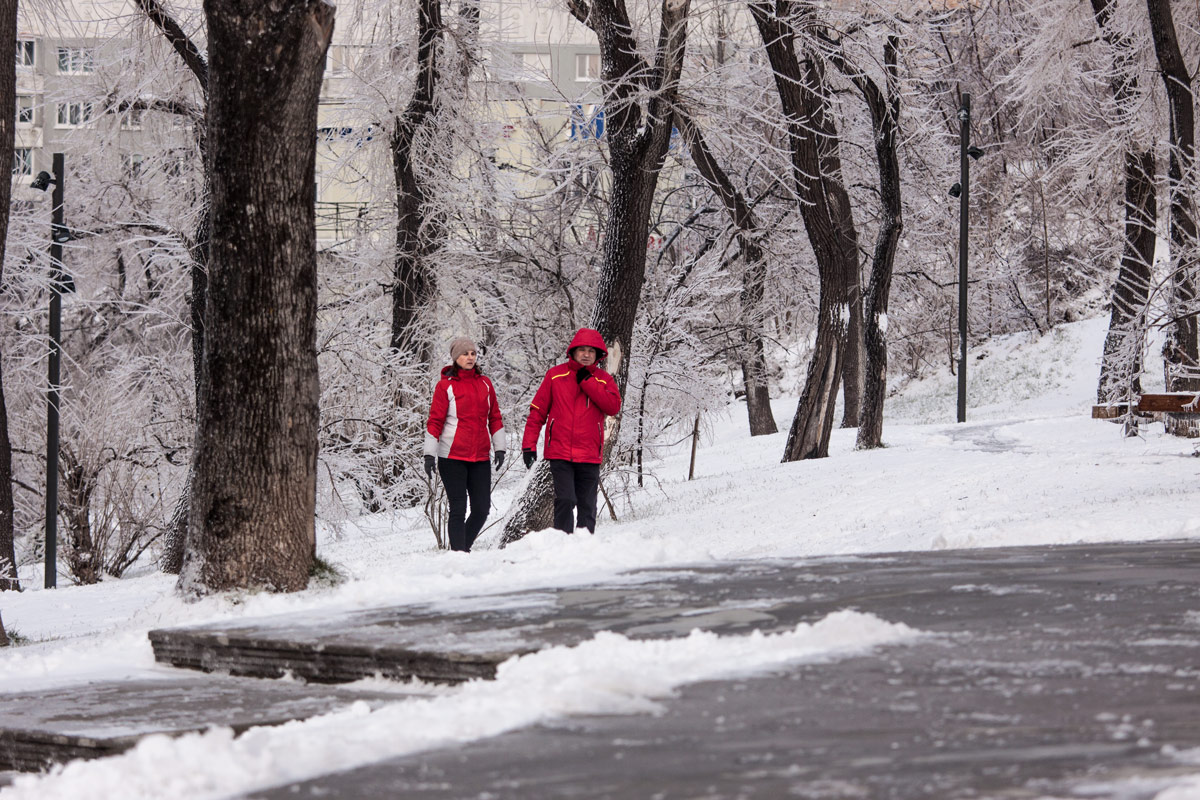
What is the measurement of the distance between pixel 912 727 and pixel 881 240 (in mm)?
18738

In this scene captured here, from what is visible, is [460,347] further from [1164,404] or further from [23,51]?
[23,51]

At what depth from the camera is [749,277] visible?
2769 centimetres

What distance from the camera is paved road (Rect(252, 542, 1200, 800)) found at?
312 centimetres

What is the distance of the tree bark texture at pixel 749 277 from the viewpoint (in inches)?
755

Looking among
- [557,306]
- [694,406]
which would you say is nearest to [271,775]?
[557,306]

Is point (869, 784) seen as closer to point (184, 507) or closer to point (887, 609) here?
A: point (887, 609)

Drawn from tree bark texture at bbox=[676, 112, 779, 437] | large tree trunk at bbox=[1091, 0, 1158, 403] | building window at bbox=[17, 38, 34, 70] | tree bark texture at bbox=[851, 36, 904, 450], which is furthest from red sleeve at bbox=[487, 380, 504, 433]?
tree bark texture at bbox=[851, 36, 904, 450]

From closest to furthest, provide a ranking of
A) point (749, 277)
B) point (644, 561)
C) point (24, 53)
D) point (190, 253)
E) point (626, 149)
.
Answer: 1. point (644, 561)
2. point (626, 149)
3. point (24, 53)
4. point (190, 253)
5. point (749, 277)

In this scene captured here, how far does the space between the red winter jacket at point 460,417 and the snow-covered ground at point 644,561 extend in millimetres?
1243

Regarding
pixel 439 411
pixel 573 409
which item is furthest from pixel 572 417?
pixel 439 411

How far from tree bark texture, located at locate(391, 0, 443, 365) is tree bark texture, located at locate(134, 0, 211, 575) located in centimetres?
356

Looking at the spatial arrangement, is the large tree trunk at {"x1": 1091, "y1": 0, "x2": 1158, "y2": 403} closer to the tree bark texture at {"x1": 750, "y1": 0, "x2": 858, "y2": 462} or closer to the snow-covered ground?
the snow-covered ground

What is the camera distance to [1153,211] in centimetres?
2073

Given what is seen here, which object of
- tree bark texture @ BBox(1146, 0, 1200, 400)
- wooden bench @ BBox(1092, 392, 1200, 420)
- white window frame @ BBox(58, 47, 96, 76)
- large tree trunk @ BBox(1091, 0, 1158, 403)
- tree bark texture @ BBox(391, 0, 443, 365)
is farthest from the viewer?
tree bark texture @ BBox(391, 0, 443, 365)
